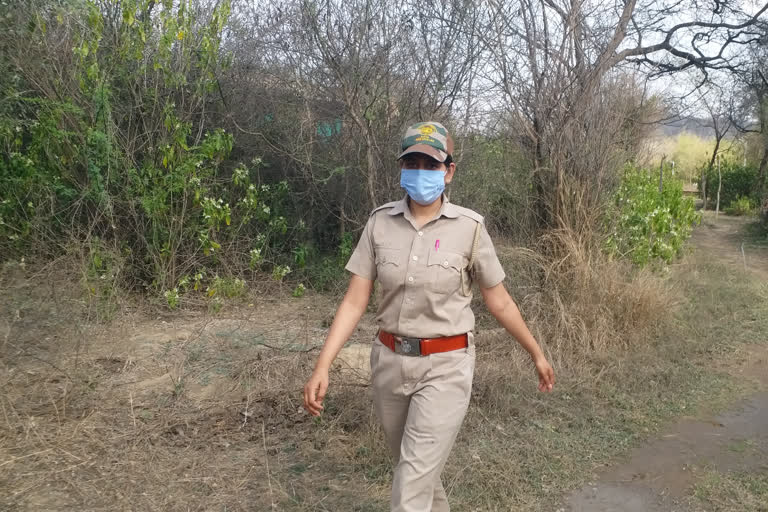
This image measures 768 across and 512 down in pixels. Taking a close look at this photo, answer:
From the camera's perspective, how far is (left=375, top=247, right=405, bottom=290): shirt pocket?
102 inches

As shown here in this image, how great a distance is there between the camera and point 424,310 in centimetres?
258

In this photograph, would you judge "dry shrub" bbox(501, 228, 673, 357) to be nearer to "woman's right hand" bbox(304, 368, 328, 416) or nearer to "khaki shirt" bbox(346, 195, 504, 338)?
"khaki shirt" bbox(346, 195, 504, 338)

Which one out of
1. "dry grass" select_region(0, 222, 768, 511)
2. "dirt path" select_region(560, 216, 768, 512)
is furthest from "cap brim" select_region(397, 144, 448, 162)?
"dirt path" select_region(560, 216, 768, 512)

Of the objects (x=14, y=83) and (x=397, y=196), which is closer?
(x=14, y=83)

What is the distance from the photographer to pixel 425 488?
7.98 feet

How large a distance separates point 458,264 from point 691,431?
290 centimetres

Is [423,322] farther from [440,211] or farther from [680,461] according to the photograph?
[680,461]

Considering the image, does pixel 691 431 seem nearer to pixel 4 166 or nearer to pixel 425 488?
pixel 425 488

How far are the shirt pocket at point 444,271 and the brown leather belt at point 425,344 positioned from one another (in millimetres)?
194

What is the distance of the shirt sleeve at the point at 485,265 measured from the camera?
104 inches

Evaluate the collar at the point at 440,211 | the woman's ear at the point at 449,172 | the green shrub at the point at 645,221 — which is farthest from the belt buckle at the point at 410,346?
the green shrub at the point at 645,221

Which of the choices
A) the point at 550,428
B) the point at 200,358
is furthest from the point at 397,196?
the point at 550,428

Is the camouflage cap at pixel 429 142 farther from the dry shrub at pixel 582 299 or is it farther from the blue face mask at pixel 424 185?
the dry shrub at pixel 582 299

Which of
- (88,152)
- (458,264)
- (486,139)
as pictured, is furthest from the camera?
(486,139)
